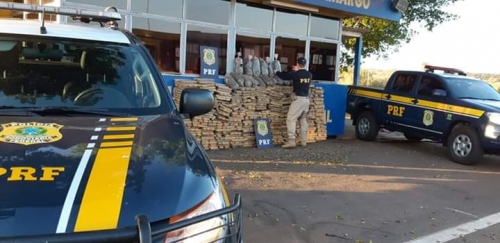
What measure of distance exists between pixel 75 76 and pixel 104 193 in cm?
164

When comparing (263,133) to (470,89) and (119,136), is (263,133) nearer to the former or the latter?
(470,89)

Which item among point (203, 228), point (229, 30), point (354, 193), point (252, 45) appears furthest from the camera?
point (252, 45)

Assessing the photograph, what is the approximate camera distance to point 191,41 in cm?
969

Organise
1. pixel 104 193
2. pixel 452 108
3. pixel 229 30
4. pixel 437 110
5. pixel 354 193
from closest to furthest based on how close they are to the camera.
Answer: pixel 104 193
pixel 354 193
pixel 452 108
pixel 229 30
pixel 437 110

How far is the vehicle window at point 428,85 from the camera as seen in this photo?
1067 centimetres

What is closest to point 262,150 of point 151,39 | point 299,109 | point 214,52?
point 299,109

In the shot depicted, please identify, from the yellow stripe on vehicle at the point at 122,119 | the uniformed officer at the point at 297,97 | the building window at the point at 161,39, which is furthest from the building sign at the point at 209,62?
the yellow stripe on vehicle at the point at 122,119

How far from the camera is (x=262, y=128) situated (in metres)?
10.3

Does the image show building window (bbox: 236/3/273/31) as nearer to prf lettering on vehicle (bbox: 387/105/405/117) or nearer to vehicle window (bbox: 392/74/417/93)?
vehicle window (bbox: 392/74/417/93)

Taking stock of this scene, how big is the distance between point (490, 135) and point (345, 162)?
2870mm

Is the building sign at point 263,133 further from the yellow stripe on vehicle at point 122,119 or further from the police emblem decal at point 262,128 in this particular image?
the yellow stripe on vehicle at point 122,119

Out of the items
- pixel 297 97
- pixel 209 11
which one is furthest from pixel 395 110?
pixel 209 11

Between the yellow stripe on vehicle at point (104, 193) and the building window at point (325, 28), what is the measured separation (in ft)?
33.3

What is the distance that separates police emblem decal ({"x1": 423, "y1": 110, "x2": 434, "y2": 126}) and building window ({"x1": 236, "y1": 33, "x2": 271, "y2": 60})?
12.5 ft
